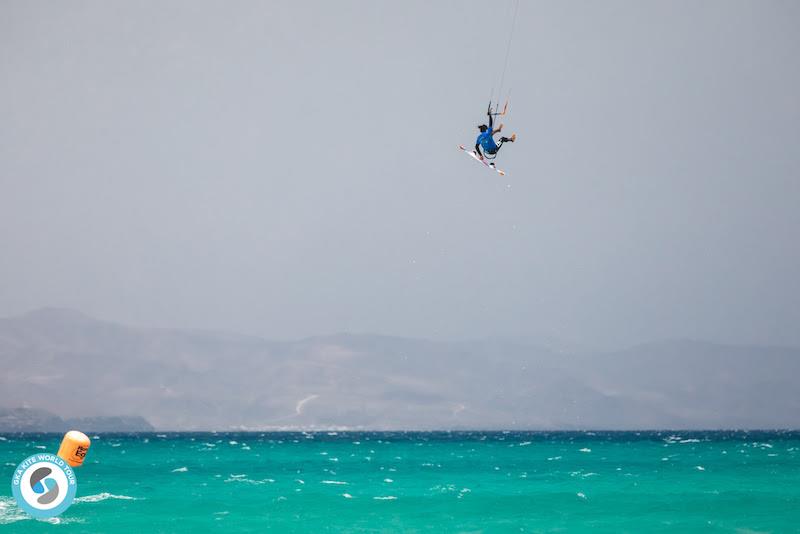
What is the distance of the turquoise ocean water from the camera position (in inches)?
1145

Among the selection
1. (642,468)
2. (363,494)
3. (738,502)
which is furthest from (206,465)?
(738,502)

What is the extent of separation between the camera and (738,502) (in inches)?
1348

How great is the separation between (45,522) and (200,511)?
18.6ft

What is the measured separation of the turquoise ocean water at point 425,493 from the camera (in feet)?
95.5

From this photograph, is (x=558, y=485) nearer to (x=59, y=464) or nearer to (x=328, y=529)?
(x=328, y=529)

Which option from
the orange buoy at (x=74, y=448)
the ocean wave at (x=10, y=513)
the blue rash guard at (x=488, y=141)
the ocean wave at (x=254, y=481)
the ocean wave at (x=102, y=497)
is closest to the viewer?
the orange buoy at (x=74, y=448)

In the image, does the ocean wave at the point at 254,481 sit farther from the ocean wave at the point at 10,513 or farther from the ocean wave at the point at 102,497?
the ocean wave at the point at 10,513

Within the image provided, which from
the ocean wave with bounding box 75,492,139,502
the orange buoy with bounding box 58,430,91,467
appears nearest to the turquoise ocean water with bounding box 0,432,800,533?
the ocean wave with bounding box 75,492,139,502

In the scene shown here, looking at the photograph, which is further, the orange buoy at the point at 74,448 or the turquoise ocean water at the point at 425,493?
the turquoise ocean water at the point at 425,493

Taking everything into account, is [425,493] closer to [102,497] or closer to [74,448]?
[102,497]

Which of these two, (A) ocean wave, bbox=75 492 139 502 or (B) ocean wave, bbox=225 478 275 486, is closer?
(A) ocean wave, bbox=75 492 139 502

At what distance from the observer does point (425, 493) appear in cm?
3656

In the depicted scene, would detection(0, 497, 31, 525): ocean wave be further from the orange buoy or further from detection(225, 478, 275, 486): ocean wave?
the orange buoy

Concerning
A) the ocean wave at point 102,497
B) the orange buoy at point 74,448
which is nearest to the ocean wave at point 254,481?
the ocean wave at point 102,497
